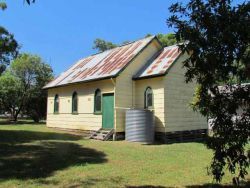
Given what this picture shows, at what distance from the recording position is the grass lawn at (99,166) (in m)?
9.09

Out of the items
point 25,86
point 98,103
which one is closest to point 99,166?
point 98,103

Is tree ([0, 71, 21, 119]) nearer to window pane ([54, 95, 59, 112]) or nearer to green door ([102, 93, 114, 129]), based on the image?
window pane ([54, 95, 59, 112])

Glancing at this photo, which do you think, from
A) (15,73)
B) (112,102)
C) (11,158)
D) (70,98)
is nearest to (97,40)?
(15,73)

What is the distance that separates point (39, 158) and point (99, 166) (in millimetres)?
2564

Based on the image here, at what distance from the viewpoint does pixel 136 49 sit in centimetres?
2269

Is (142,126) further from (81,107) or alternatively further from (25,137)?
(25,137)

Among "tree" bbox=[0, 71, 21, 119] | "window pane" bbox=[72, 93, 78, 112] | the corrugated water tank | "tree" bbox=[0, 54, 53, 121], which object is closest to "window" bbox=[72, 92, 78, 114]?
"window pane" bbox=[72, 93, 78, 112]

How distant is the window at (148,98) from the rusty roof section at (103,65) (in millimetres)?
2100

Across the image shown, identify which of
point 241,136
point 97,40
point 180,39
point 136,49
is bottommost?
point 241,136

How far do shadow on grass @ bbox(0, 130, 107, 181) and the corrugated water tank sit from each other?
3.96m

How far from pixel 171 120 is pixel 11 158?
10.3m

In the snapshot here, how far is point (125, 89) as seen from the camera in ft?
68.6

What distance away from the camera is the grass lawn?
29.8 feet

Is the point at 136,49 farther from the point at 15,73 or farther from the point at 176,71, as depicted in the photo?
the point at 15,73
